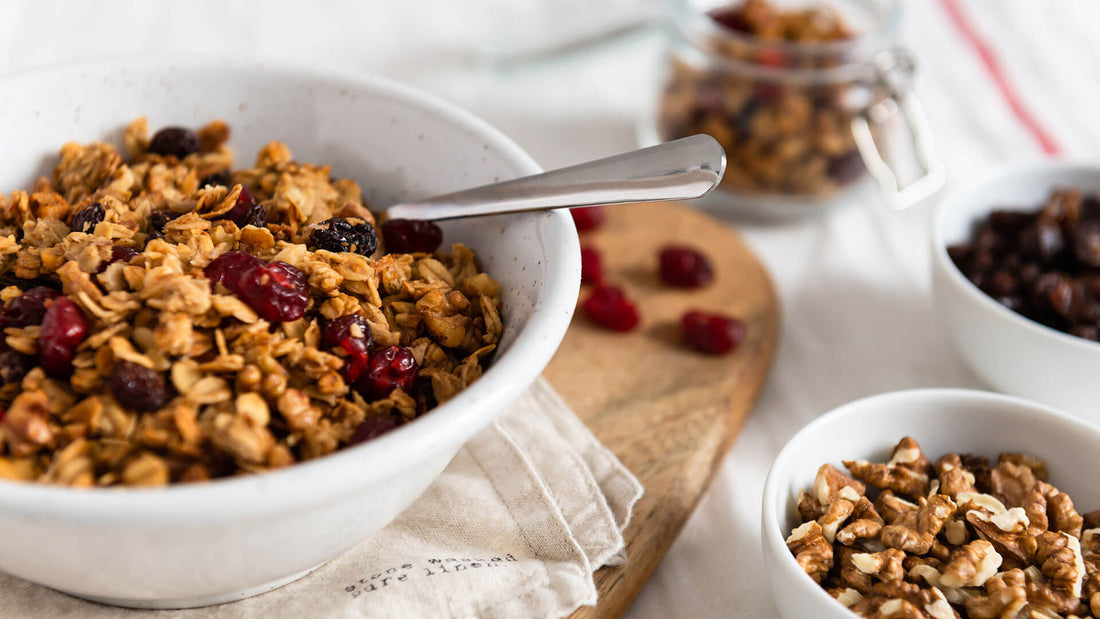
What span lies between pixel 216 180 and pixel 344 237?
222mm

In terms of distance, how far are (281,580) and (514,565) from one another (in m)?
0.23

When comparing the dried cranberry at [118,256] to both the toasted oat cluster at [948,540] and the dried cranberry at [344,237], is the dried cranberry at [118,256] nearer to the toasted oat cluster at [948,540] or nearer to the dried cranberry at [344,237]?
the dried cranberry at [344,237]

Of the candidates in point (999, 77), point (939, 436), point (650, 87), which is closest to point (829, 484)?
point (939, 436)

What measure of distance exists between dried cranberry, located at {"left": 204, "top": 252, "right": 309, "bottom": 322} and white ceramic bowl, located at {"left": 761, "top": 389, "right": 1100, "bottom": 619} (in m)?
0.50

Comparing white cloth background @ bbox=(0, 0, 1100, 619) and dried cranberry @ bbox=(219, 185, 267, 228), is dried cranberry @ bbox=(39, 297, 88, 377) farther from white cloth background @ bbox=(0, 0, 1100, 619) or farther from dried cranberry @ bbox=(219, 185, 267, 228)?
white cloth background @ bbox=(0, 0, 1100, 619)

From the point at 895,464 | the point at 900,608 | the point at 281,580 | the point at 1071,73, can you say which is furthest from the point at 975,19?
the point at 281,580

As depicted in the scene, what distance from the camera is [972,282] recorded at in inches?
49.8

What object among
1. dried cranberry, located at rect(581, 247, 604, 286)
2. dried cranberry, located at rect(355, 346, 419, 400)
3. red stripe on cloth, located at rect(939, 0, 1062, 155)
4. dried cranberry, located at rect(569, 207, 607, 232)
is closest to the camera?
dried cranberry, located at rect(355, 346, 419, 400)

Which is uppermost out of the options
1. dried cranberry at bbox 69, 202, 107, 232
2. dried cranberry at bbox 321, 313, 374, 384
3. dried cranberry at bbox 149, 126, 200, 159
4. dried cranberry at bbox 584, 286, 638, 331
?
dried cranberry at bbox 149, 126, 200, 159

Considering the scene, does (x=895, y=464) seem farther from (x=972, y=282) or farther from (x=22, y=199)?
(x=22, y=199)

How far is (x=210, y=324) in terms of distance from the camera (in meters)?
0.82

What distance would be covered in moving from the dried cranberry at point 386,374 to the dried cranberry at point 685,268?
0.68m

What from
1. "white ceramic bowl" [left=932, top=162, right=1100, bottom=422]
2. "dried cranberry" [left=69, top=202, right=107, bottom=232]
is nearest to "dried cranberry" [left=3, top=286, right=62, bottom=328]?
"dried cranberry" [left=69, top=202, right=107, bottom=232]

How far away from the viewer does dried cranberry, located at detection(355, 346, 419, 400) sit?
0.86 m
